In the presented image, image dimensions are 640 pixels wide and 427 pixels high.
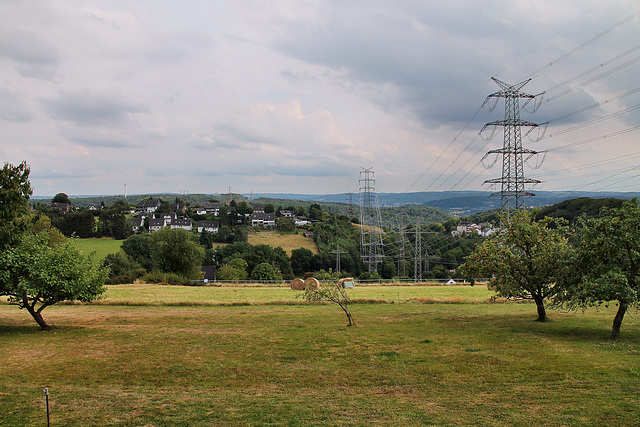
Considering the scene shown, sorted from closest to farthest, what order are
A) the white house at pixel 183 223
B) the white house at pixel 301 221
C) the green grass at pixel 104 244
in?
the green grass at pixel 104 244, the white house at pixel 183 223, the white house at pixel 301 221

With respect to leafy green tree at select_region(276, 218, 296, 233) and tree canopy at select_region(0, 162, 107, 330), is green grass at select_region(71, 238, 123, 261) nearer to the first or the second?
leafy green tree at select_region(276, 218, 296, 233)

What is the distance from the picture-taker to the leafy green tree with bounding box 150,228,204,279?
70.8 metres

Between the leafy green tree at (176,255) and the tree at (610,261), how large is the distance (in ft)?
199

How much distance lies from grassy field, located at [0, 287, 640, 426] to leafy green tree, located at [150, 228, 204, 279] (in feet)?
142

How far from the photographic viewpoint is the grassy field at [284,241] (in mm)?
127000

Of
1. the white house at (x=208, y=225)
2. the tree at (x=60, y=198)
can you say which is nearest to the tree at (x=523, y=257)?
the white house at (x=208, y=225)

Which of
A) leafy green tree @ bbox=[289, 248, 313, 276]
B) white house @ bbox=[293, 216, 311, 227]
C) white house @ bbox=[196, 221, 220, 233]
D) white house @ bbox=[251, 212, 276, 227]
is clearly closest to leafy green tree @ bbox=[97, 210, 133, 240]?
white house @ bbox=[196, 221, 220, 233]

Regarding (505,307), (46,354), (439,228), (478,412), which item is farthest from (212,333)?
(439,228)

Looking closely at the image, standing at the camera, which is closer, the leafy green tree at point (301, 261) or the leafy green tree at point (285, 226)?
the leafy green tree at point (301, 261)

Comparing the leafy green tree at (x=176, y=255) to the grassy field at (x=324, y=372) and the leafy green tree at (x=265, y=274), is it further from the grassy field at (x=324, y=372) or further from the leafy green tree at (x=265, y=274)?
the grassy field at (x=324, y=372)

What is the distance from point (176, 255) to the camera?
233 ft

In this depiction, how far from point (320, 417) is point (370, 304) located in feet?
88.5

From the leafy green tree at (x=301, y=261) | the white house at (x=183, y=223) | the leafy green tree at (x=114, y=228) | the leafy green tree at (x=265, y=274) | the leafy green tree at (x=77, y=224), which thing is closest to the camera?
the leafy green tree at (x=265, y=274)

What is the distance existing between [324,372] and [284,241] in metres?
119
